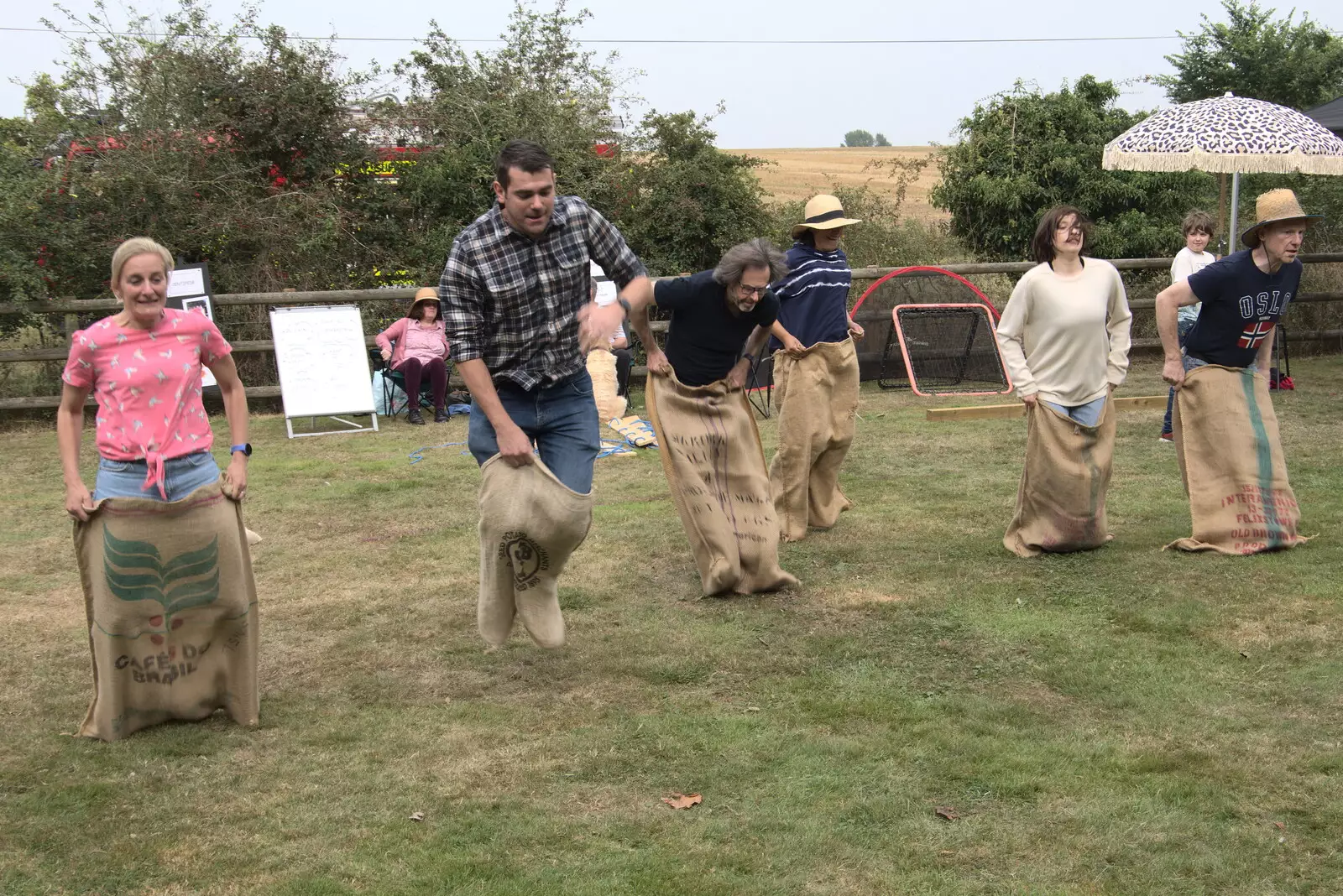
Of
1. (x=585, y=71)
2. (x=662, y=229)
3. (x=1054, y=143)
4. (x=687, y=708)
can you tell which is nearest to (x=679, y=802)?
(x=687, y=708)

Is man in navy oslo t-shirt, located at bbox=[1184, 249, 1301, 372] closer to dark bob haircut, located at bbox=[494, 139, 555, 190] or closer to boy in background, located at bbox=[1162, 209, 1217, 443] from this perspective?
dark bob haircut, located at bbox=[494, 139, 555, 190]

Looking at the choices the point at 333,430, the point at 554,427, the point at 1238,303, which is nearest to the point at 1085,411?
the point at 1238,303

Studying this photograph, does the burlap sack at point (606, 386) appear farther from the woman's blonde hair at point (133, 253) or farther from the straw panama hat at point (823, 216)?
the woman's blonde hair at point (133, 253)

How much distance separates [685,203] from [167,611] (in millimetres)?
11568

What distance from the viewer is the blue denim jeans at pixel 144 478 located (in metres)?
4.39

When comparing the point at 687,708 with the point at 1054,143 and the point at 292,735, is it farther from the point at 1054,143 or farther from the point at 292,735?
the point at 1054,143

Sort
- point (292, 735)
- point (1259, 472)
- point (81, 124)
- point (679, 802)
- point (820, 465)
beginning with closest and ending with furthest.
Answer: point (679, 802)
point (292, 735)
point (1259, 472)
point (820, 465)
point (81, 124)

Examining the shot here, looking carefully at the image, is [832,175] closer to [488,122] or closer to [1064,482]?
[488,122]

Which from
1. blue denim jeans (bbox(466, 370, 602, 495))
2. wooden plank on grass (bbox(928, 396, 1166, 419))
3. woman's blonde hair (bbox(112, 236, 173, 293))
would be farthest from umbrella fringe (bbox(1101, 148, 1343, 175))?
woman's blonde hair (bbox(112, 236, 173, 293))

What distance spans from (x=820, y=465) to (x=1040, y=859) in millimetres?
4157

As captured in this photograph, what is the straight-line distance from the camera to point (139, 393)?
434cm

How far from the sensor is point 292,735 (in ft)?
15.1

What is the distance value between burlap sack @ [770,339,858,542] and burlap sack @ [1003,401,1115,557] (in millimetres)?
1105

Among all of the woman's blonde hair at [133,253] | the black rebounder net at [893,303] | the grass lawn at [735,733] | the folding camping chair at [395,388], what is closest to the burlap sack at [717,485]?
the grass lawn at [735,733]
